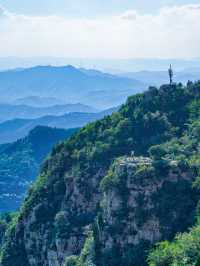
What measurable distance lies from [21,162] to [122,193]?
13580 cm

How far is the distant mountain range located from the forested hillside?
9798 cm

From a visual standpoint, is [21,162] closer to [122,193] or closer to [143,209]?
→ [122,193]

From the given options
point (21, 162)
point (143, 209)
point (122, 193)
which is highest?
point (21, 162)

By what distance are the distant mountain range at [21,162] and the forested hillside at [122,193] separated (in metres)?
98.0

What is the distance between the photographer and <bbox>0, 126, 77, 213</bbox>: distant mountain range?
169750 millimetres

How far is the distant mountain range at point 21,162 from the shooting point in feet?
557

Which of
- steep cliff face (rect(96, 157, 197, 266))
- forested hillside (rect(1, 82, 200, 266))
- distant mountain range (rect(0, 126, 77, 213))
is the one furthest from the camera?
distant mountain range (rect(0, 126, 77, 213))

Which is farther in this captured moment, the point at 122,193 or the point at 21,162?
the point at 21,162

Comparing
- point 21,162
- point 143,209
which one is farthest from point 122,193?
point 21,162

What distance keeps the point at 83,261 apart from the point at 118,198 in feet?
18.9

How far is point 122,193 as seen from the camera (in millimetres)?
51625

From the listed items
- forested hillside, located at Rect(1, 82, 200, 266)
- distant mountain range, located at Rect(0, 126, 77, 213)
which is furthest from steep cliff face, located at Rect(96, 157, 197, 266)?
distant mountain range, located at Rect(0, 126, 77, 213)

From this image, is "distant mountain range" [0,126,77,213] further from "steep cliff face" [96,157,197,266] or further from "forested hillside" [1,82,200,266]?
"steep cliff face" [96,157,197,266]

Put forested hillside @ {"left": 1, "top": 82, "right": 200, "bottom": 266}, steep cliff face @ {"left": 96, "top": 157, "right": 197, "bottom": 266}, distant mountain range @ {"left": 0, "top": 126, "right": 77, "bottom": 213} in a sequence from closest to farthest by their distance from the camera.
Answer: steep cliff face @ {"left": 96, "top": 157, "right": 197, "bottom": 266} → forested hillside @ {"left": 1, "top": 82, "right": 200, "bottom": 266} → distant mountain range @ {"left": 0, "top": 126, "right": 77, "bottom": 213}
